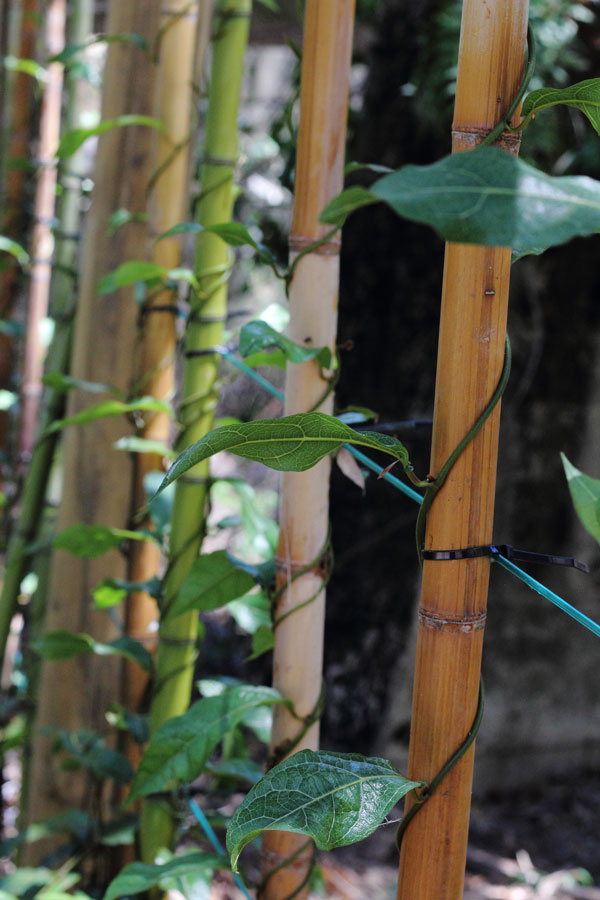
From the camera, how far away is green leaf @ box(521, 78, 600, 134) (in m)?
0.34

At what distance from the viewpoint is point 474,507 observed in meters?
0.37

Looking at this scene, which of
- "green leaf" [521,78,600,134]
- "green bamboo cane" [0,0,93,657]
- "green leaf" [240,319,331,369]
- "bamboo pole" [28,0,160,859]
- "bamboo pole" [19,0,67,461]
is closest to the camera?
"green leaf" [521,78,600,134]

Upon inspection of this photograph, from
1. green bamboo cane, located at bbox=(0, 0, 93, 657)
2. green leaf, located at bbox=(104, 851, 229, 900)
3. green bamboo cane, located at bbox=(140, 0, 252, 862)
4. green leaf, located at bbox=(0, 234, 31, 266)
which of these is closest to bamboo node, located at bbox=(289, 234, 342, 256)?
green bamboo cane, located at bbox=(140, 0, 252, 862)

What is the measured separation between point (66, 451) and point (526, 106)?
0.74 meters

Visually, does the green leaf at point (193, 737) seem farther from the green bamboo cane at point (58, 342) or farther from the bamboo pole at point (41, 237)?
the bamboo pole at point (41, 237)

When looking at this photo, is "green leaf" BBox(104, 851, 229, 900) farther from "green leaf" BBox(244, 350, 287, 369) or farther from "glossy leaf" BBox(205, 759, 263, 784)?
"green leaf" BBox(244, 350, 287, 369)

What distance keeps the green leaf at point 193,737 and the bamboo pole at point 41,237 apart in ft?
2.63

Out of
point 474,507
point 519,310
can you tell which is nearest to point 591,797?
point 519,310

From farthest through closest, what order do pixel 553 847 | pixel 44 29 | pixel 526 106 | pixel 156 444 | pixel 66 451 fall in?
pixel 553 847 < pixel 44 29 < pixel 66 451 < pixel 156 444 < pixel 526 106

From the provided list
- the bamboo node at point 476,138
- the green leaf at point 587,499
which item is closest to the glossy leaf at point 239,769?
the green leaf at point 587,499

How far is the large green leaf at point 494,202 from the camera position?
23 cm

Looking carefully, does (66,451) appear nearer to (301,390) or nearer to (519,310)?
(301,390)

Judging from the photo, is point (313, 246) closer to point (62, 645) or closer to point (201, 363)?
point (201, 363)

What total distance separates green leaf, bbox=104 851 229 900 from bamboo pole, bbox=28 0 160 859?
1.28 feet
